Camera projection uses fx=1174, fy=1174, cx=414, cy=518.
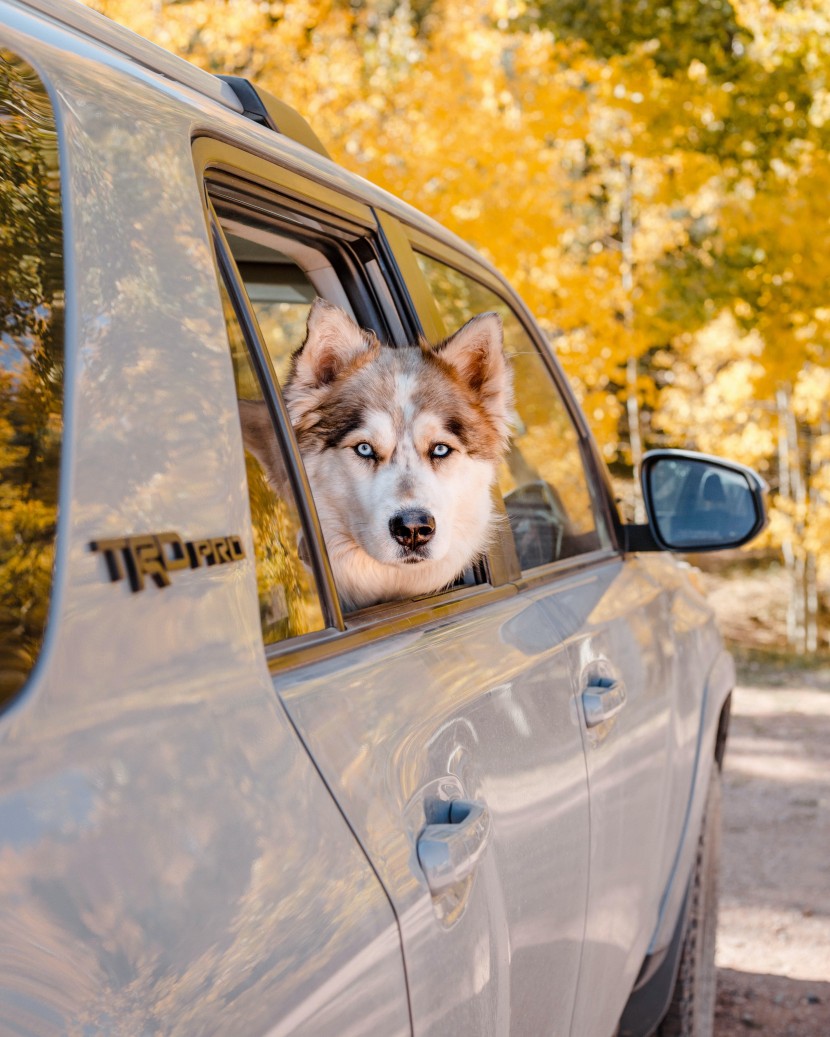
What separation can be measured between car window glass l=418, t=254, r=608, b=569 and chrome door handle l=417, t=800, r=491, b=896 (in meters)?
1.38

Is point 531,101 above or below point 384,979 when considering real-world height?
above

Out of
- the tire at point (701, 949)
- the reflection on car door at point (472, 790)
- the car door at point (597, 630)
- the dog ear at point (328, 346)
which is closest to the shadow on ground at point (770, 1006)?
the tire at point (701, 949)

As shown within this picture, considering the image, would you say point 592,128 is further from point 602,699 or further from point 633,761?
point 602,699

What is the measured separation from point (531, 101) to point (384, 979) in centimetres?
1172

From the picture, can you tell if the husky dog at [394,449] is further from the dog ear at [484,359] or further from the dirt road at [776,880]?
the dirt road at [776,880]

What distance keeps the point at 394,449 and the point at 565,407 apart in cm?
114

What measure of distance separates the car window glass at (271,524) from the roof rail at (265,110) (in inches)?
28.9

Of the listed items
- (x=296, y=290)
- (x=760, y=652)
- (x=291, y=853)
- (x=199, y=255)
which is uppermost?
(x=296, y=290)

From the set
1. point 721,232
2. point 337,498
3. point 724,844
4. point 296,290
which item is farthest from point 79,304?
point 721,232

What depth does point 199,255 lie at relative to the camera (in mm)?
1327

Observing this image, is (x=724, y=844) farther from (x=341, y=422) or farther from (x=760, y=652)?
(x=760, y=652)

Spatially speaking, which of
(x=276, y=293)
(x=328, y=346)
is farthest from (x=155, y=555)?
(x=276, y=293)

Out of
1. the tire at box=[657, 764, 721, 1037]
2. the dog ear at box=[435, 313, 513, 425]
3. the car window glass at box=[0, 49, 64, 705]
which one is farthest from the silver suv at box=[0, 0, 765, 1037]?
the tire at box=[657, 764, 721, 1037]

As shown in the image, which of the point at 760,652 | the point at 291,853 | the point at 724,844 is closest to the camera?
the point at 291,853
